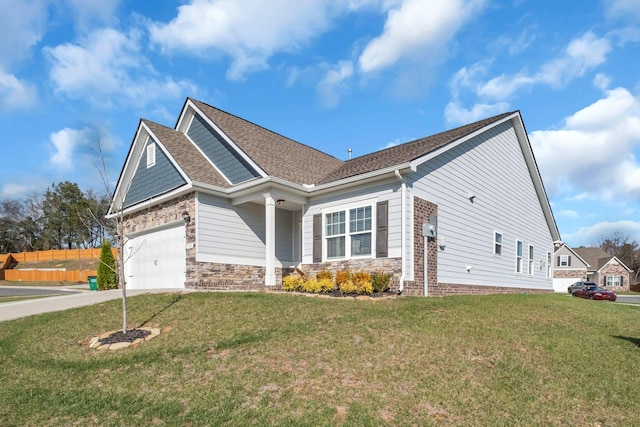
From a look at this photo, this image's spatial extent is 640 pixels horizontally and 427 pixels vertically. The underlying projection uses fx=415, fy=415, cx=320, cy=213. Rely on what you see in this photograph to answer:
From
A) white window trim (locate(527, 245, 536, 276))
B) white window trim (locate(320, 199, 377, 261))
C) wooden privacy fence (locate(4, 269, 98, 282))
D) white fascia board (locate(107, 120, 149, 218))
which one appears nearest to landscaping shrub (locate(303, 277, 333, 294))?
white window trim (locate(320, 199, 377, 261))

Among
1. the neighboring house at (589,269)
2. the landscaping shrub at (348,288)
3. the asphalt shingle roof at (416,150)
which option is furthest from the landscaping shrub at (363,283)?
the neighboring house at (589,269)

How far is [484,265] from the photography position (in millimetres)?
15289

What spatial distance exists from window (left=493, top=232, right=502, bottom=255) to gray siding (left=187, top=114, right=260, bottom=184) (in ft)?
31.1

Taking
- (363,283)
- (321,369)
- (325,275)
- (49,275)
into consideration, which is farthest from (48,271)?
(321,369)

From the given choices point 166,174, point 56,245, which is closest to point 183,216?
point 166,174

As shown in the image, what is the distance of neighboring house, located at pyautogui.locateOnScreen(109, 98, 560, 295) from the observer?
479 inches

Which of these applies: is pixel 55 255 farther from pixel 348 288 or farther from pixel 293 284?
pixel 348 288

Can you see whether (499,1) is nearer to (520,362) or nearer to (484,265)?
(484,265)

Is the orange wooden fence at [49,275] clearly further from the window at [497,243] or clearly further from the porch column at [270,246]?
the window at [497,243]

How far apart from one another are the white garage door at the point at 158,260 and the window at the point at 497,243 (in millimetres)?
11422

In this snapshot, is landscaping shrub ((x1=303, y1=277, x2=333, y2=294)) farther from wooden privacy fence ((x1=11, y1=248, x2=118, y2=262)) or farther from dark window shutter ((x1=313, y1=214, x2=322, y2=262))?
wooden privacy fence ((x1=11, y1=248, x2=118, y2=262))

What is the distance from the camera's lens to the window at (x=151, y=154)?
1605 centimetres

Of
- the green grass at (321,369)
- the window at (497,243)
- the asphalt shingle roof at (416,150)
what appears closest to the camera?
the green grass at (321,369)

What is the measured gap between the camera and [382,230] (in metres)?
12.0
